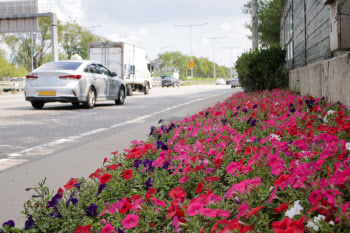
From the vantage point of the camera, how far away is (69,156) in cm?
548

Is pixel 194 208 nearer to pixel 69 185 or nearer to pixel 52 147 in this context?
pixel 69 185

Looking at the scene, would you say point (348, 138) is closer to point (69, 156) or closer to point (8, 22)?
point (69, 156)

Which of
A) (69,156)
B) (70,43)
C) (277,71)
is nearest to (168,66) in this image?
(70,43)

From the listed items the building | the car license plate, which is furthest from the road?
the building

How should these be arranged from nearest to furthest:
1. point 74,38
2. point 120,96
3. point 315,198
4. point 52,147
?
point 315,198 → point 52,147 → point 120,96 → point 74,38

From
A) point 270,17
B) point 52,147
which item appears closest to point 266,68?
point 52,147

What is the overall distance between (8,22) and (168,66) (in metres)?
96.8

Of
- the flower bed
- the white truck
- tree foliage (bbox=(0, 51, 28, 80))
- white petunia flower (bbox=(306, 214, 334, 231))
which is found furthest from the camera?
tree foliage (bbox=(0, 51, 28, 80))

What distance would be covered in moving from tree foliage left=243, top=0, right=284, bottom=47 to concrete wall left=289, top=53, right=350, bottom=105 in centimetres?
1279

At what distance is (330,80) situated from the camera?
730 centimetres

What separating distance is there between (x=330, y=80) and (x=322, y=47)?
2.11 metres

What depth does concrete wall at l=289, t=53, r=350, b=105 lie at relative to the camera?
6230mm

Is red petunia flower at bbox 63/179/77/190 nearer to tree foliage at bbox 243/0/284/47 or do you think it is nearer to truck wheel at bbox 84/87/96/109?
truck wheel at bbox 84/87/96/109

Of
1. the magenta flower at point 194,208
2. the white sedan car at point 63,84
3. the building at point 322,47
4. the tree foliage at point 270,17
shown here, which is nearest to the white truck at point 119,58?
the tree foliage at point 270,17
